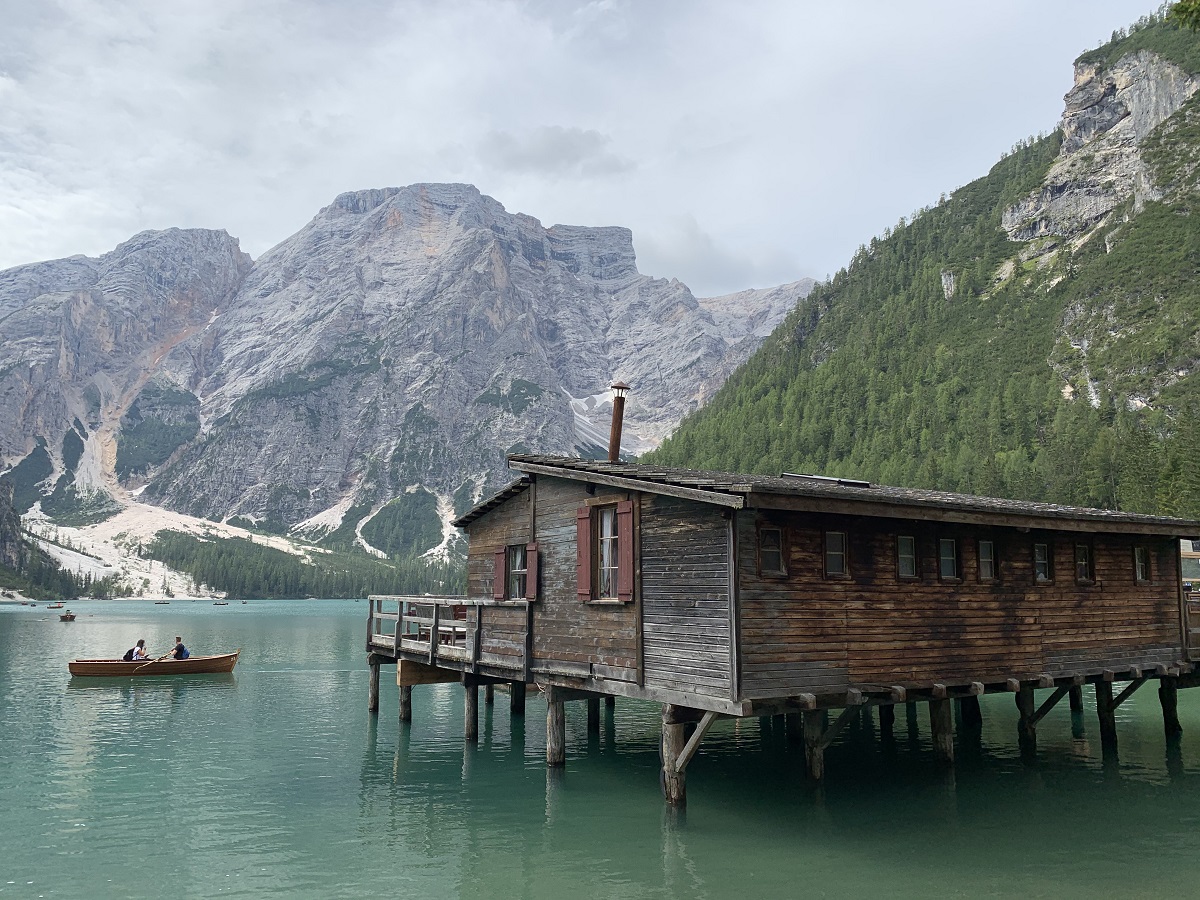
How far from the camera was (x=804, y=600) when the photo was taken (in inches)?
790

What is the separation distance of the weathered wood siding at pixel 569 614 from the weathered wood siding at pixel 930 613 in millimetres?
3918

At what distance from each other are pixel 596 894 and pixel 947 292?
7447 inches

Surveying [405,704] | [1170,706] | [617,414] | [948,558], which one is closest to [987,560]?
[948,558]

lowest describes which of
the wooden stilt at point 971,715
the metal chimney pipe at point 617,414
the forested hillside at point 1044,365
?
the wooden stilt at point 971,715

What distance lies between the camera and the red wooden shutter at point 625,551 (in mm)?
21875

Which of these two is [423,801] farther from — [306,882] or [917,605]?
[917,605]

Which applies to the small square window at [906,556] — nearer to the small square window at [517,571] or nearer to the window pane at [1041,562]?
the window pane at [1041,562]

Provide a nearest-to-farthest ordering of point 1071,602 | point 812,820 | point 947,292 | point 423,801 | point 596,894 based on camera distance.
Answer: point 596,894 → point 812,820 → point 423,801 → point 1071,602 → point 947,292

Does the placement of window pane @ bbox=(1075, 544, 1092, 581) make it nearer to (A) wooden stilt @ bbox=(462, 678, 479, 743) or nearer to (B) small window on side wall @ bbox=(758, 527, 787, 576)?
(B) small window on side wall @ bbox=(758, 527, 787, 576)

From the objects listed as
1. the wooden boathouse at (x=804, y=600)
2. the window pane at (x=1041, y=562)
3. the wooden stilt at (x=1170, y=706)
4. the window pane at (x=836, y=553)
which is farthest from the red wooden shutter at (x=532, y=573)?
the wooden stilt at (x=1170, y=706)

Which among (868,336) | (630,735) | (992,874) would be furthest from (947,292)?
(992,874)

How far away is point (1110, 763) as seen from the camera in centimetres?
2739

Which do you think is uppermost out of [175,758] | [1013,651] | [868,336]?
[868,336]

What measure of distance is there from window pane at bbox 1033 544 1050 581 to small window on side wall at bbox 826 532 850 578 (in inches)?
305
